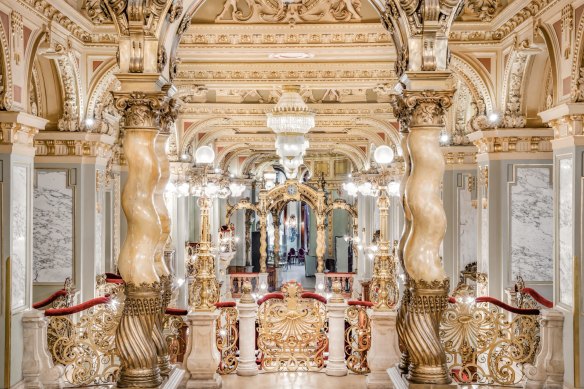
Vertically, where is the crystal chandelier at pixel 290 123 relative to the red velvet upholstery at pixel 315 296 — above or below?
above

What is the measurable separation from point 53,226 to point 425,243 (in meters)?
7.39

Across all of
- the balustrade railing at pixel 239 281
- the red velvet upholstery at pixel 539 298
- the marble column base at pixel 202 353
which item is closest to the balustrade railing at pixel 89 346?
the marble column base at pixel 202 353

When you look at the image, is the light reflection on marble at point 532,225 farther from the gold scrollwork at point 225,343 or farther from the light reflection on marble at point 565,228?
the gold scrollwork at point 225,343

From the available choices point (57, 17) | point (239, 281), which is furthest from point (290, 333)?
point (239, 281)

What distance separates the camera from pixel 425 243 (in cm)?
515

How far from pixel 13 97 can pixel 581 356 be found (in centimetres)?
737

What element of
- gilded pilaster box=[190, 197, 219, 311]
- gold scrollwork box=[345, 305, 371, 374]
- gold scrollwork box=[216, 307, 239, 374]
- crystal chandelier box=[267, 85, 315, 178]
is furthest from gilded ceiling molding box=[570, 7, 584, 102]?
gold scrollwork box=[216, 307, 239, 374]

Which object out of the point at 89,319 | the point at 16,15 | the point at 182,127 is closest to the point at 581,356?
the point at 89,319

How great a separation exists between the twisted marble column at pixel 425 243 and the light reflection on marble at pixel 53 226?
7.08 m

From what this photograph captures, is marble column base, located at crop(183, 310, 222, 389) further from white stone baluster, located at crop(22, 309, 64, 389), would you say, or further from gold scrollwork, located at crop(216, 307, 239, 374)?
white stone baluster, located at crop(22, 309, 64, 389)

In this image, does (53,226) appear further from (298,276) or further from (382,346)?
(298,276)

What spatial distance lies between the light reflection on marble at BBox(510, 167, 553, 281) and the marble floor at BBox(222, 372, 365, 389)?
11.7ft

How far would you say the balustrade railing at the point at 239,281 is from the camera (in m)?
22.8

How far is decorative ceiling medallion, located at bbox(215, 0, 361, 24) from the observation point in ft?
31.8
